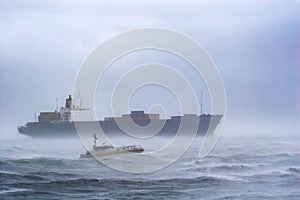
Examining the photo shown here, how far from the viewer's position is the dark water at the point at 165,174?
389 centimetres

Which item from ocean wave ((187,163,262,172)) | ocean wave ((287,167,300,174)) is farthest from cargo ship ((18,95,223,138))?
ocean wave ((287,167,300,174))

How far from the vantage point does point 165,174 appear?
3947 millimetres

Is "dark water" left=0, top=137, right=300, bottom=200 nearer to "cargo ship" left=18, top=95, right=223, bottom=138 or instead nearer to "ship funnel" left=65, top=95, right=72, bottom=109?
"cargo ship" left=18, top=95, right=223, bottom=138

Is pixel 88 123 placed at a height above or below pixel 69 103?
below

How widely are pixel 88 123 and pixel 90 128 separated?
0.04 m

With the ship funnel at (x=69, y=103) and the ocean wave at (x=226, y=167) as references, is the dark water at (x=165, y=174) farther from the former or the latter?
the ship funnel at (x=69, y=103)

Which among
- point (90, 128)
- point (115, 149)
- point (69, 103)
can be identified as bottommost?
point (115, 149)

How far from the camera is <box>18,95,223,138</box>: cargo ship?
3949mm

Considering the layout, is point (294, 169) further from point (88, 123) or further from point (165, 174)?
point (88, 123)

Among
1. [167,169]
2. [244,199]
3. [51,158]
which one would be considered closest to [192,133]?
[167,169]

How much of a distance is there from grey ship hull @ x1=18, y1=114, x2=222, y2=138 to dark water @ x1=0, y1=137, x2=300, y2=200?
6 centimetres

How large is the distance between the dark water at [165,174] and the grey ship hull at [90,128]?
6 cm

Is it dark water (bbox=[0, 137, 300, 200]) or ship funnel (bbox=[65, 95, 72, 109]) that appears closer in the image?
dark water (bbox=[0, 137, 300, 200])

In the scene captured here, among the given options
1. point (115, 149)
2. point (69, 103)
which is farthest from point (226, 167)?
point (69, 103)
